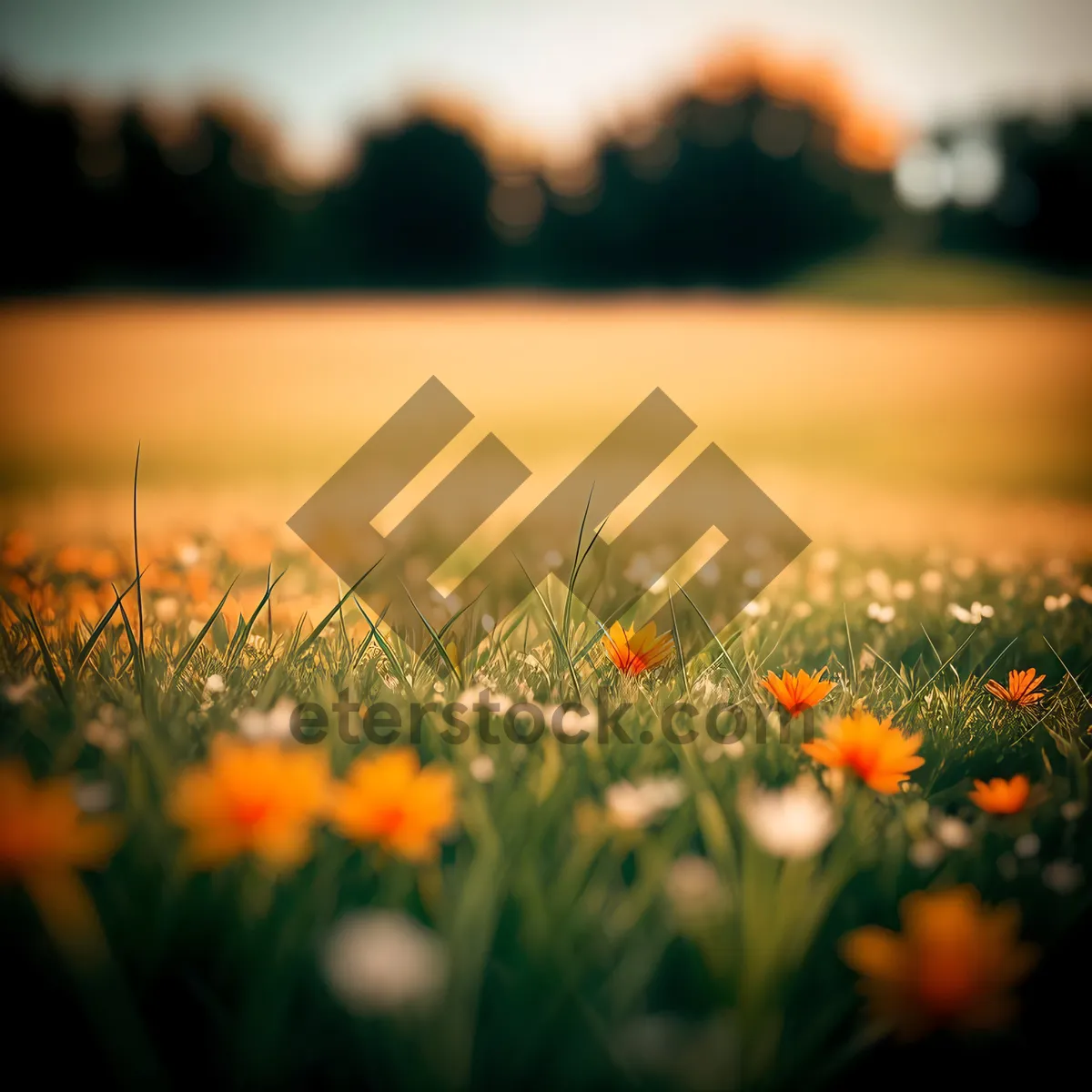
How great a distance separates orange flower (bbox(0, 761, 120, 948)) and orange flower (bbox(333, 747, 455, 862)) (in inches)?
10.9

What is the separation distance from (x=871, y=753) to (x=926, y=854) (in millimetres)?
163

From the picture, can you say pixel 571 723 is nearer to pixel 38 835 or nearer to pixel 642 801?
pixel 642 801

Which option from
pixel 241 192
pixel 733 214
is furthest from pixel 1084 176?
pixel 241 192

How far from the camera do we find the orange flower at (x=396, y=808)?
0.96 meters

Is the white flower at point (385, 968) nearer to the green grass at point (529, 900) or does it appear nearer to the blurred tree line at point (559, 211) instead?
the green grass at point (529, 900)

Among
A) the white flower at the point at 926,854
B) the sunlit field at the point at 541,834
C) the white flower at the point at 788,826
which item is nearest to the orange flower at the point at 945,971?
the sunlit field at the point at 541,834

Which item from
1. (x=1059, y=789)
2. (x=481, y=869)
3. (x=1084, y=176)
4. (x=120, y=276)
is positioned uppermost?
(x=1084, y=176)

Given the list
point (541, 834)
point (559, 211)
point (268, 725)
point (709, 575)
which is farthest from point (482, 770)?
point (559, 211)

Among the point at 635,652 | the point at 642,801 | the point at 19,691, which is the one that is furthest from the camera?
the point at 635,652

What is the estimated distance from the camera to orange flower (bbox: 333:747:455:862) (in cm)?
96

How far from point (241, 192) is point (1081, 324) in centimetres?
2722

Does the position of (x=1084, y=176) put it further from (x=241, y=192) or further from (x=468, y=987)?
(x=468, y=987)

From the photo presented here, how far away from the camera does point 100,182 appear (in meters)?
25.5

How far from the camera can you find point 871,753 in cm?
126
